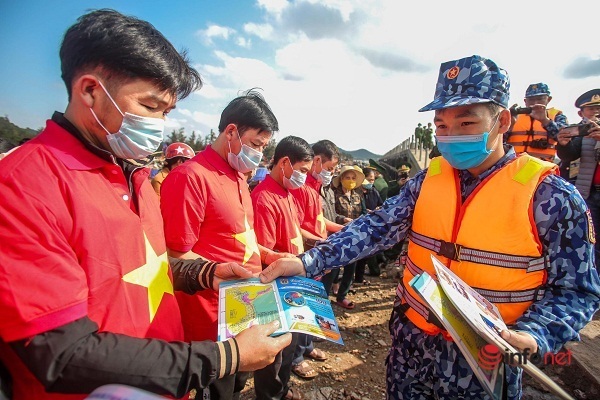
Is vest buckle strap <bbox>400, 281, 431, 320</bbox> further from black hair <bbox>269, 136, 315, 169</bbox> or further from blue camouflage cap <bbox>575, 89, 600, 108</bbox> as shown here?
blue camouflage cap <bbox>575, 89, 600, 108</bbox>

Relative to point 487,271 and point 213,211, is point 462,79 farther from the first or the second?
point 213,211

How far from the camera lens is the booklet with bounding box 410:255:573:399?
1031 millimetres

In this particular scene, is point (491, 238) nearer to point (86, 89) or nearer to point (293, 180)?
point (86, 89)

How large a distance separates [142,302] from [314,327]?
692 mm

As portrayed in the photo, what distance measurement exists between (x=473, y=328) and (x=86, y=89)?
5.37ft

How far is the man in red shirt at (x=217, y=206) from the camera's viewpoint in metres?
2.17

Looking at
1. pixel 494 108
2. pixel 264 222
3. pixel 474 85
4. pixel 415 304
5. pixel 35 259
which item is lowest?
pixel 415 304

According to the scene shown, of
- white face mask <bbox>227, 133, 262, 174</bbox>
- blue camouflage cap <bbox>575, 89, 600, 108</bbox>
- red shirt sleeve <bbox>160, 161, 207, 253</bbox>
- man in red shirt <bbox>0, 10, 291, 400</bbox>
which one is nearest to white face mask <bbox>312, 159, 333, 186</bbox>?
white face mask <bbox>227, 133, 262, 174</bbox>

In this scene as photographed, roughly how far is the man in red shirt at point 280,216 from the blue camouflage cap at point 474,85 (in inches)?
72.4

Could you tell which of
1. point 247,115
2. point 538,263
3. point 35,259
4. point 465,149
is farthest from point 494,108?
point 35,259

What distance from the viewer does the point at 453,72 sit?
5.68 feet

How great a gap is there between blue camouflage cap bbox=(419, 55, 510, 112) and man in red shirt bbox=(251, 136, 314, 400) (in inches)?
72.4

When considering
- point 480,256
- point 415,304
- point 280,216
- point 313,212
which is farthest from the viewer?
point 313,212

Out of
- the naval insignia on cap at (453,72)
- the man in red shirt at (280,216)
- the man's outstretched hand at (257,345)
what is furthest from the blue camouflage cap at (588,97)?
the man's outstretched hand at (257,345)
